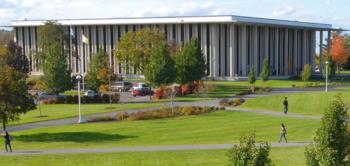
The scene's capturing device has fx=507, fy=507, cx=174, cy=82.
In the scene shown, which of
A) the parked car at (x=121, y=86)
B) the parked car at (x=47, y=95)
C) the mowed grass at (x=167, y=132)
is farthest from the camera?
the parked car at (x=121, y=86)

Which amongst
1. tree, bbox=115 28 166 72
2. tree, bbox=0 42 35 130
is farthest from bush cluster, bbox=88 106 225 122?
tree, bbox=115 28 166 72

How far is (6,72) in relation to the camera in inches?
1517

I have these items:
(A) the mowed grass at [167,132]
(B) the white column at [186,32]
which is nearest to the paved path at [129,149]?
(A) the mowed grass at [167,132]

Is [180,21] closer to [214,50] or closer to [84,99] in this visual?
[214,50]

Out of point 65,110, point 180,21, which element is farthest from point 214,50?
point 65,110

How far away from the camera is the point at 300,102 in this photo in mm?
56688

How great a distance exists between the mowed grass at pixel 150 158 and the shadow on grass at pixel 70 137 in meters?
5.29

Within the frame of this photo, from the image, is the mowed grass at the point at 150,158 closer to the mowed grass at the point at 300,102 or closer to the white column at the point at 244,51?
the mowed grass at the point at 300,102

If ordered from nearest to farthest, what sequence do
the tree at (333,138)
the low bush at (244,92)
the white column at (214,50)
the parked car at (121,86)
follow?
1. the tree at (333,138)
2. the low bush at (244,92)
3. the parked car at (121,86)
4. the white column at (214,50)

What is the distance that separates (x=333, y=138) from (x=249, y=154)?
407cm

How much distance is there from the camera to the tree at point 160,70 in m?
62.0

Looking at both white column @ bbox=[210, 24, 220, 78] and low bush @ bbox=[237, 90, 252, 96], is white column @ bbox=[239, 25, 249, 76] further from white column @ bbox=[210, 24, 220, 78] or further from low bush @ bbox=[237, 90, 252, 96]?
low bush @ bbox=[237, 90, 252, 96]

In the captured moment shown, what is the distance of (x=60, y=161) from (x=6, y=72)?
12482 mm

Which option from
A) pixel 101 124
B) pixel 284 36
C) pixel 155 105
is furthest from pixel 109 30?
pixel 101 124
